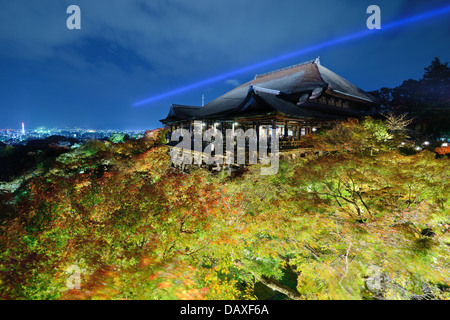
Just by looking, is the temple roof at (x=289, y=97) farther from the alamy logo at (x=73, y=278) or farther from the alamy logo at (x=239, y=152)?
the alamy logo at (x=73, y=278)

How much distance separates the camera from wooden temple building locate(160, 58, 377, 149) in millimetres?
15180

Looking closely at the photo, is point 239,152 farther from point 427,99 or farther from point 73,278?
point 427,99

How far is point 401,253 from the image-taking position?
6543 mm

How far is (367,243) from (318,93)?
16.3 meters

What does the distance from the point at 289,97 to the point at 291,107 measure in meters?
5.18

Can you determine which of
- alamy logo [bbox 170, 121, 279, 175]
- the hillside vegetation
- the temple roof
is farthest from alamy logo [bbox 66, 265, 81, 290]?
the temple roof

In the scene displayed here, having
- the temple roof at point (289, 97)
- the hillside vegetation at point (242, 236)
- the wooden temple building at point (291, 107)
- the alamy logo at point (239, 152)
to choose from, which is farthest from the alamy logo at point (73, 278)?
the temple roof at point (289, 97)

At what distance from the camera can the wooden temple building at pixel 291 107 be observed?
15180mm

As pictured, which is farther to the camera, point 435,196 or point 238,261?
point 238,261

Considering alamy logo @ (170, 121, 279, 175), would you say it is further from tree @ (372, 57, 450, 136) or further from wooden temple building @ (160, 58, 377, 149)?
tree @ (372, 57, 450, 136)
